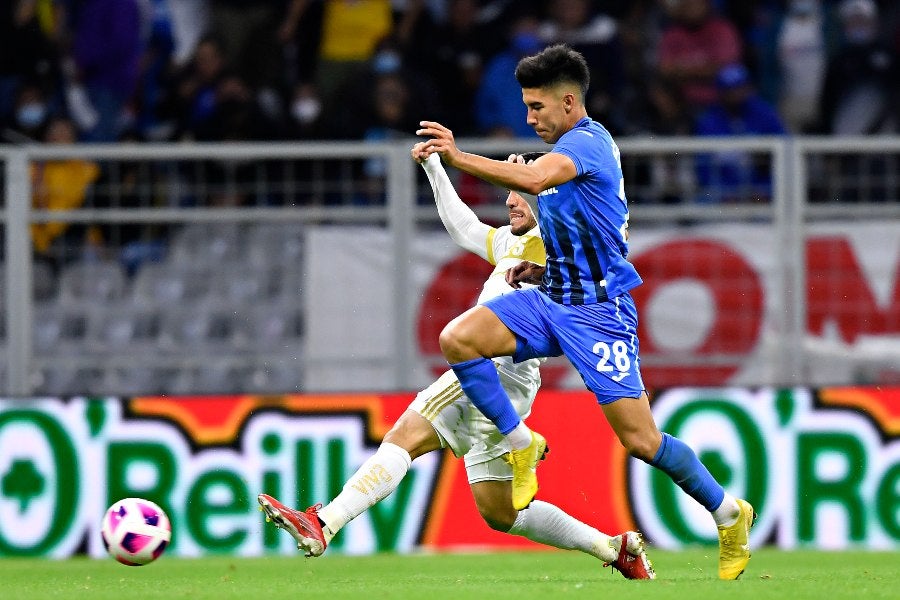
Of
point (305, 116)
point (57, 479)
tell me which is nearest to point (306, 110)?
point (305, 116)

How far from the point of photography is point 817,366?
10453 mm

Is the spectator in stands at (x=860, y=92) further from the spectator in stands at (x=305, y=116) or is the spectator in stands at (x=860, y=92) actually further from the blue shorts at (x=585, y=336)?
the blue shorts at (x=585, y=336)

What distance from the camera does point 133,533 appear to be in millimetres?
7438

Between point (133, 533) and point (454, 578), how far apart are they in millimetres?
1560

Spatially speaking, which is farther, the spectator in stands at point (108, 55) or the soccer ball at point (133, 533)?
the spectator in stands at point (108, 55)

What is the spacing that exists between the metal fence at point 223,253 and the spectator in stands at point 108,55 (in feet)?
8.75

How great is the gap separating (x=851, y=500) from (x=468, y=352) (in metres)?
4.06

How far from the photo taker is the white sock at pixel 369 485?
7434 millimetres

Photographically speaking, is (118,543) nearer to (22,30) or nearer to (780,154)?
(780,154)

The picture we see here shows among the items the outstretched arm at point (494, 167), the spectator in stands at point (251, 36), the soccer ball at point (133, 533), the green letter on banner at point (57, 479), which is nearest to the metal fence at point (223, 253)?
the green letter on banner at point (57, 479)

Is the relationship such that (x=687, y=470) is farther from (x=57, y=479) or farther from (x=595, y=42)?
(x=595, y=42)

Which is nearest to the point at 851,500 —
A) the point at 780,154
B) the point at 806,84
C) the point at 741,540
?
the point at 780,154

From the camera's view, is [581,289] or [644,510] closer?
[581,289]

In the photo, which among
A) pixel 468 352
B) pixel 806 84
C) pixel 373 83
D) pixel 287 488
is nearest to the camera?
pixel 468 352
